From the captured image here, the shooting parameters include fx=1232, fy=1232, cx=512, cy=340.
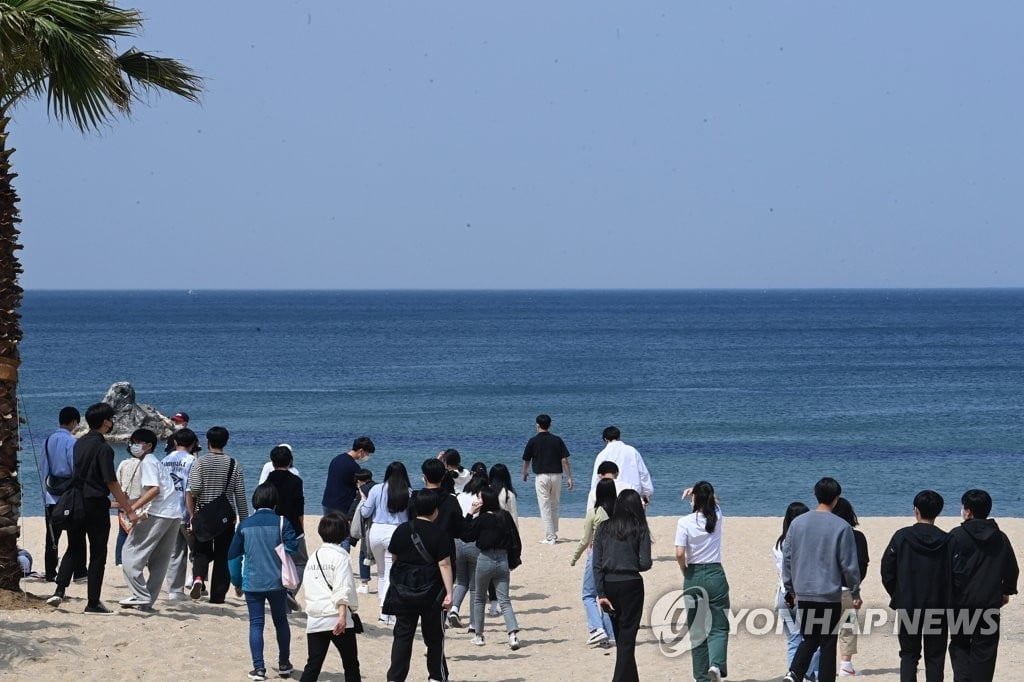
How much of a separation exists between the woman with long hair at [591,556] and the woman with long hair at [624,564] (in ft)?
4.72

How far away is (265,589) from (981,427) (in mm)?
42822

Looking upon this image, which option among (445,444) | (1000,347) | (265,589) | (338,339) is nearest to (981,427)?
(445,444)

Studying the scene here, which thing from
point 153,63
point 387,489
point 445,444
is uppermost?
point 153,63

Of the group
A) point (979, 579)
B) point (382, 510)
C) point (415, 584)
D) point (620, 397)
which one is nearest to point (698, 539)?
point (979, 579)

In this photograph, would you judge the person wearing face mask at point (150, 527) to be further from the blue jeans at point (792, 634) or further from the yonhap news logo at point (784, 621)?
the blue jeans at point (792, 634)

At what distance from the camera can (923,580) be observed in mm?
7984

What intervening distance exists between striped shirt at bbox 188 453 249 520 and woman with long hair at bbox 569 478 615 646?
304 centimetres

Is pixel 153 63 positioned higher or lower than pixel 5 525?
higher

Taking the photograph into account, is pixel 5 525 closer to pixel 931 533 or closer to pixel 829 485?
pixel 829 485

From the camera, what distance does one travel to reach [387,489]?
1085 centimetres

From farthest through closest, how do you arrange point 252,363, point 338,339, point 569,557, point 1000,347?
point 338,339
point 1000,347
point 252,363
point 569,557

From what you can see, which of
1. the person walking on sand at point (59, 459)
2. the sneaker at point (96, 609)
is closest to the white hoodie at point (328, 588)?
the sneaker at point (96, 609)

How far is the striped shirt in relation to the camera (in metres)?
11.0

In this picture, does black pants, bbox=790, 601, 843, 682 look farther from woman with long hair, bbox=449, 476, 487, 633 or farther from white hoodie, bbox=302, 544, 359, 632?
woman with long hair, bbox=449, 476, 487, 633
